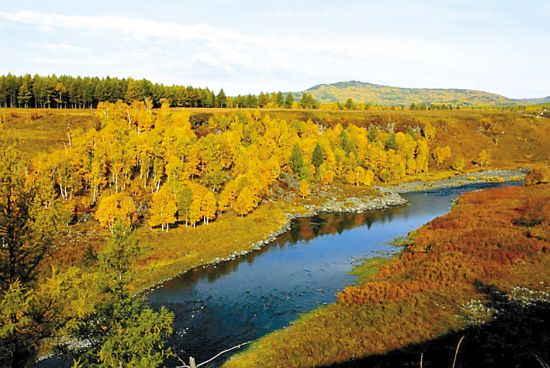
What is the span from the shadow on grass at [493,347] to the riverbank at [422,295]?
0.75m

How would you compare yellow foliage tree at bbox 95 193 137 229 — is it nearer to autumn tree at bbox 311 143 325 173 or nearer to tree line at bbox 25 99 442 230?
tree line at bbox 25 99 442 230

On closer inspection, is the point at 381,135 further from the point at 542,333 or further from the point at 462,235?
the point at 542,333

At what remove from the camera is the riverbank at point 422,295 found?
3177cm

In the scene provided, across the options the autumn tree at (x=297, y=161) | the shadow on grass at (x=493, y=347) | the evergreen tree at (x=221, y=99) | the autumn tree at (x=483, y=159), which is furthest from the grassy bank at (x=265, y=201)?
the evergreen tree at (x=221, y=99)

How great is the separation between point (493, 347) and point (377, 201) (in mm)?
69257

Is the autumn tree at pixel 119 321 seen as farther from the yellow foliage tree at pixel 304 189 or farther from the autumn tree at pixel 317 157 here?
the autumn tree at pixel 317 157

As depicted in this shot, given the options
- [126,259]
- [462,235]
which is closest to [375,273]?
[462,235]

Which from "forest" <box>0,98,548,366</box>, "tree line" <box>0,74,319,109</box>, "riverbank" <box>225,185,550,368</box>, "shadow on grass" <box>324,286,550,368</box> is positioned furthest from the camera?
"tree line" <box>0,74,319,109</box>

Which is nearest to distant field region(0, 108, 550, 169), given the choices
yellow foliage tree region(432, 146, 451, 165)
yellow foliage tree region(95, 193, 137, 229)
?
yellow foliage tree region(432, 146, 451, 165)

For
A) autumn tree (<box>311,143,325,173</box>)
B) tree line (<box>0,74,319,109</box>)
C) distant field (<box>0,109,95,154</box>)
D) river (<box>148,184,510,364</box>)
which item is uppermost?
tree line (<box>0,74,319,109</box>)

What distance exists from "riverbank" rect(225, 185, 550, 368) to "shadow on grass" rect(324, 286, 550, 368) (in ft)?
2.46

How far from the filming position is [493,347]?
2825 centimetres

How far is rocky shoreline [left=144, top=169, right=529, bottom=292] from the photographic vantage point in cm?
6373

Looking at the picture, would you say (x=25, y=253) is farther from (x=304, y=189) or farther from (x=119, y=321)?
(x=304, y=189)
